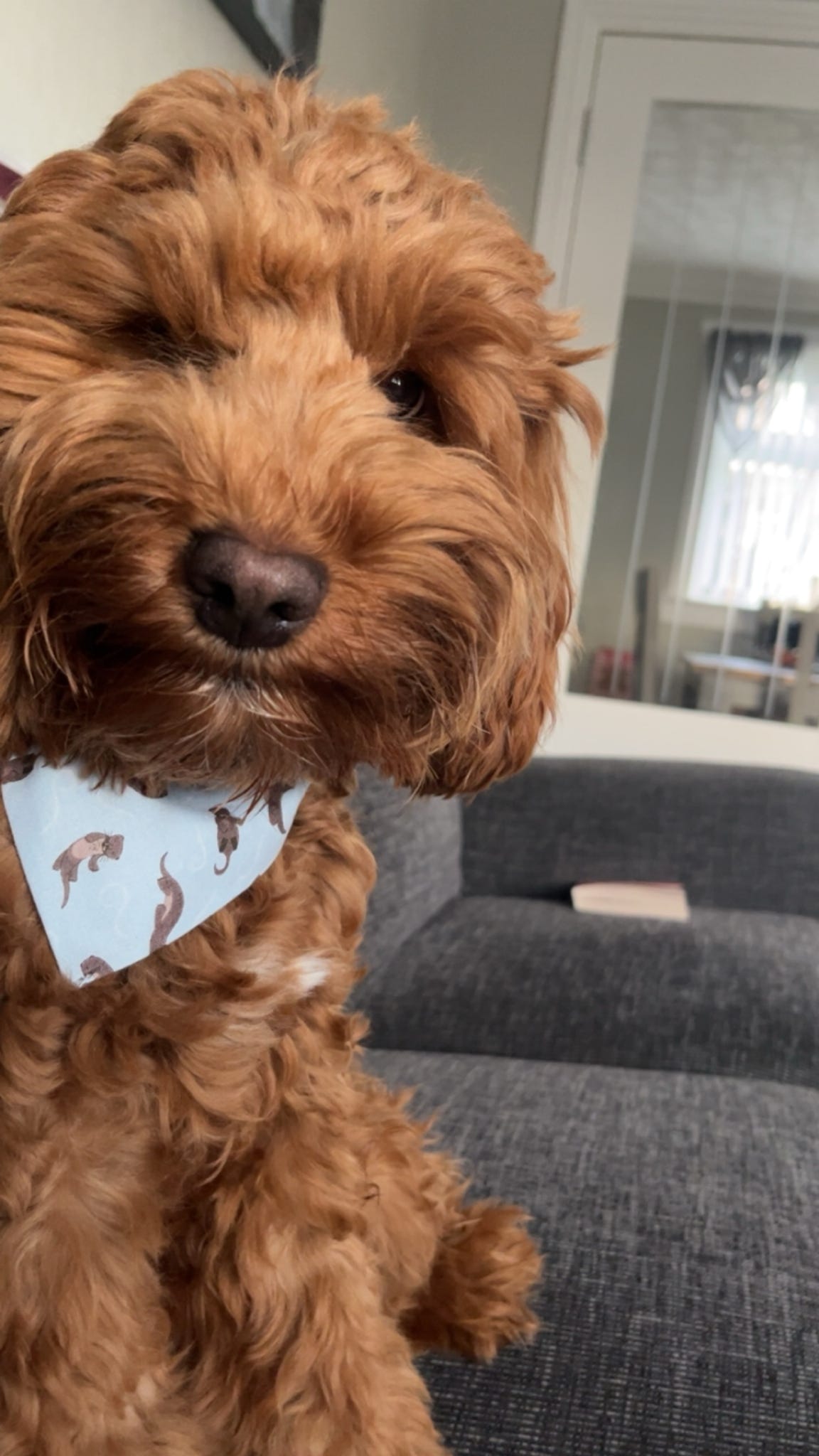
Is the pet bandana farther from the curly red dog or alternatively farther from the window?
the window

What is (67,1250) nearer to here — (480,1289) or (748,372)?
(480,1289)

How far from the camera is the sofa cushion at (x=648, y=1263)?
2.99 feet

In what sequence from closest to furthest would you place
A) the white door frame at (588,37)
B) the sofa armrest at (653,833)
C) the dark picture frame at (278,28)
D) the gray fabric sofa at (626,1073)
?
the gray fabric sofa at (626,1073), the dark picture frame at (278,28), the sofa armrest at (653,833), the white door frame at (588,37)

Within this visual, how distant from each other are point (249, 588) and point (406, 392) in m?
0.29

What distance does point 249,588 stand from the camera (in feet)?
1.93

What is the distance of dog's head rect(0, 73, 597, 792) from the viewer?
621 millimetres

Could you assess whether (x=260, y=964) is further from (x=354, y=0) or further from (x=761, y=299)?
(x=761, y=299)

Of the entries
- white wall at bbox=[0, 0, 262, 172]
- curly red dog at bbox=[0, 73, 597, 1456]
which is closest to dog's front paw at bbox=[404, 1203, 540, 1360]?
curly red dog at bbox=[0, 73, 597, 1456]

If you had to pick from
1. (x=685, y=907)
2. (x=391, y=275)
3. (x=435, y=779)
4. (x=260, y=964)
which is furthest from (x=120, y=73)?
(x=685, y=907)

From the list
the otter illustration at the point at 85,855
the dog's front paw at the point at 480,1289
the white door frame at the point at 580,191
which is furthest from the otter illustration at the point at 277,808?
the white door frame at the point at 580,191

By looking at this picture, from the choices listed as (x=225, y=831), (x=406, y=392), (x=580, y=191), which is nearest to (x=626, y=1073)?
(x=225, y=831)

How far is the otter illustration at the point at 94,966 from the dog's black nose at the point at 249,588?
0.22 meters

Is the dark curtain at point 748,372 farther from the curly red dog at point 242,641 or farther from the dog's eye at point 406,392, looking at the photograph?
the dog's eye at point 406,392

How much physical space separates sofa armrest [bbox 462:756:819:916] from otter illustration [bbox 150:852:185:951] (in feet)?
5.68
